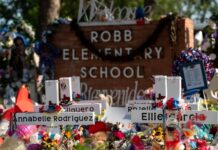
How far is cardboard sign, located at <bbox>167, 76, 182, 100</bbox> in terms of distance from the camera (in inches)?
187

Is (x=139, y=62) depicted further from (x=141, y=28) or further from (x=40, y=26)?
(x=40, y=26)

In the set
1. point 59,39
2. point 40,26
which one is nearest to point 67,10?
point 40,26

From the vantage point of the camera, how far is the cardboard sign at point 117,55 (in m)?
10.6

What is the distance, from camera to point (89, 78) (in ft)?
36.4

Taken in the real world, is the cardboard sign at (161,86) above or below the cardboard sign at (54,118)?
above

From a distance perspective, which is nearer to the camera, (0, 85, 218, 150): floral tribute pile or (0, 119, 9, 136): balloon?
(0, 85, 218, 150): floral tribute pile

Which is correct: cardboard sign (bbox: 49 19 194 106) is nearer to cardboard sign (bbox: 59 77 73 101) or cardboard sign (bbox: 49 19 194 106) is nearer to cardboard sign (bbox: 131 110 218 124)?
cardboard sign (bbox: 59 77 73 101)

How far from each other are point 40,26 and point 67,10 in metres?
13.5

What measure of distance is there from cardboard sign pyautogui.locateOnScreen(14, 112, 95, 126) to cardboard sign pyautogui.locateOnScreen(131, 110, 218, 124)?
1.19 feet

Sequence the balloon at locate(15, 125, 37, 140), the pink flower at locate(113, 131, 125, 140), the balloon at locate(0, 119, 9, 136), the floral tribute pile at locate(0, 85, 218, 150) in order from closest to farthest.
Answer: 1. the floral tribute pile at locate(0, 85, 218, 150)
2. the balloon at locate(15, 125, 37, 140)
3. the pink flower at locate(113, 131, 125, 140)
4. the balloon at locate(0, 119, 9, 136)

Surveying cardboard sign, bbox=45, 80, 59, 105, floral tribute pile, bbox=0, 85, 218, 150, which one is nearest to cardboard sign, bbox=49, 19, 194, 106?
floral tribute pile, bbox=0, 85, 218, 150

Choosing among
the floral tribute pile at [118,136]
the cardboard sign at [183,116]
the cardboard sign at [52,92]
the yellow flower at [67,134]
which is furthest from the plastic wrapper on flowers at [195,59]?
the yellow flower at [67,134]

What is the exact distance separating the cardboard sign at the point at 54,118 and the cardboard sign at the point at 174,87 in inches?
24.4

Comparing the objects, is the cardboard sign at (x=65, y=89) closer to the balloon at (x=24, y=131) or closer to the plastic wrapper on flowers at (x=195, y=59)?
the balloon at (x=24, y=131)
